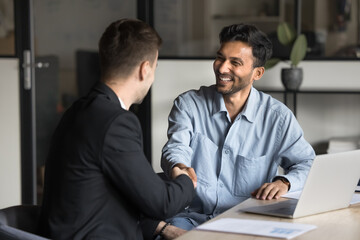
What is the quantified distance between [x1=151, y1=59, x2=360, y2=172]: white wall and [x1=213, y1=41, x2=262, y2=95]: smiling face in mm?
1887

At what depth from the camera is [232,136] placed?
2.62 meters

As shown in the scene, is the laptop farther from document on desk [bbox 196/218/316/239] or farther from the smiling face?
the smiling face

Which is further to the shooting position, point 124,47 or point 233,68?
point 233,68

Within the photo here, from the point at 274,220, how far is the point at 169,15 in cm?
313

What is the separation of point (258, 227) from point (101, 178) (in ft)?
1.49

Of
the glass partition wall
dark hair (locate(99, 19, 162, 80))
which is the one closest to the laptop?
dark hair (locate(99, 19, 162, 80))

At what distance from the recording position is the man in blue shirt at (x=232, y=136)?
8.48 feet

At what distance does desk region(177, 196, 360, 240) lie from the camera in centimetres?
177

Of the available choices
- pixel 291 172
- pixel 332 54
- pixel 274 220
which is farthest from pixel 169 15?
pixel 274 220

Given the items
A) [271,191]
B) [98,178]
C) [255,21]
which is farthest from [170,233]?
[255,21]

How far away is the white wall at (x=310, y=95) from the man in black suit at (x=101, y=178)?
2.78 metres

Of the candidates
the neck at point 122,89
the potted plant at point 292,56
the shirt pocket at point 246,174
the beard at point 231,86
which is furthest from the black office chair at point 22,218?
the potted plant at point 292,56

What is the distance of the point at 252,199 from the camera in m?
2.29

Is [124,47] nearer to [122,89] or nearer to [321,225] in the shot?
[122,89]
